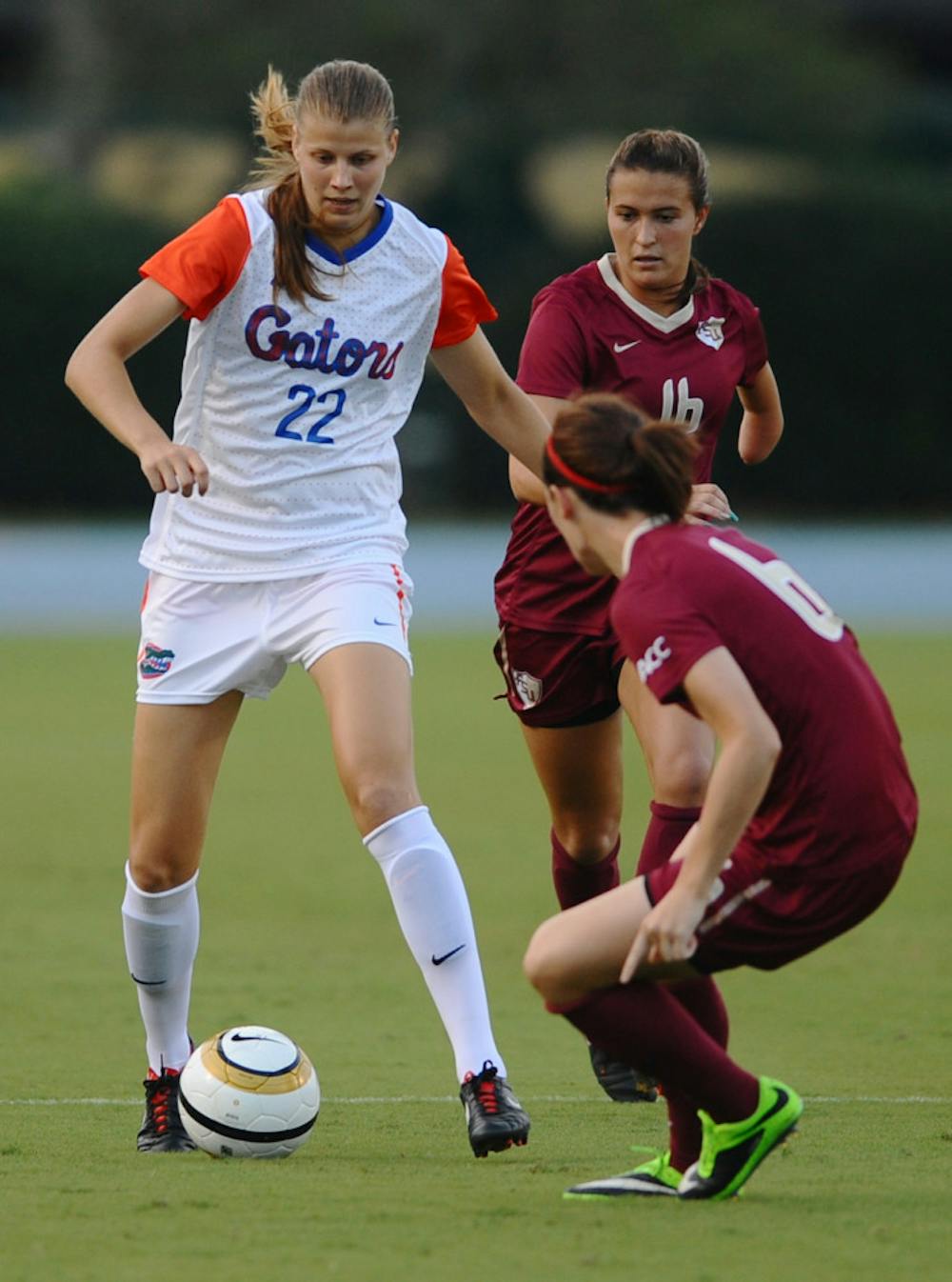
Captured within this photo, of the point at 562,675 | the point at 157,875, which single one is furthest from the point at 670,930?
the point at 562,675

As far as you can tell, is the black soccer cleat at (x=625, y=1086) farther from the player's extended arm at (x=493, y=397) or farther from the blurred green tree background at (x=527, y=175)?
the blurred green tree background at (x=527, y=175)

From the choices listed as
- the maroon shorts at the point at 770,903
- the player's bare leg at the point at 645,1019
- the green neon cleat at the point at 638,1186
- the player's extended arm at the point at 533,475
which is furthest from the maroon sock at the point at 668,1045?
the player's extended arm at the point at 533,475

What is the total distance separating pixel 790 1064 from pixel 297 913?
2724mm

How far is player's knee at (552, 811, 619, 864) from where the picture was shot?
5844 mm

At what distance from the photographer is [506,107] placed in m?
34.7

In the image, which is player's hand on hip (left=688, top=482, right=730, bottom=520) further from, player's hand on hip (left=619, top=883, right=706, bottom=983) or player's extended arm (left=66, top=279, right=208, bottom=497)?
player's hand on hip (left=619, top=883, right=706, bottom=983)

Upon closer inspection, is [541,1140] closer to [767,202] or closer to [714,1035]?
[714,1035]

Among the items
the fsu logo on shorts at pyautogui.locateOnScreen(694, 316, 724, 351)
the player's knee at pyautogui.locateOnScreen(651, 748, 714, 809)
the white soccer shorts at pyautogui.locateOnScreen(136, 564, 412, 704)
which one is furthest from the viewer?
the fsu logo on shorts at pyautogui.locateOnScreen(694, 316, 724, 351)

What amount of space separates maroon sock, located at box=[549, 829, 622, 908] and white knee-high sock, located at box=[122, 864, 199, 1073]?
1253mm

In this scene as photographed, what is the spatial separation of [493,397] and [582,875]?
144 centimetres

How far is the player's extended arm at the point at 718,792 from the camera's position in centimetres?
364

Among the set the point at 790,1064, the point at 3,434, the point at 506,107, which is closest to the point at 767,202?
the point at 506,107

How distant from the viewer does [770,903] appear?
153 inches

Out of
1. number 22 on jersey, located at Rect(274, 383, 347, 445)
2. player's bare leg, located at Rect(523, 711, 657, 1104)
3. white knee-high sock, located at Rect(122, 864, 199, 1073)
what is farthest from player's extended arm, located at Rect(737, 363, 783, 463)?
white knee-high sock, located at Rect(122, 864, 199, 1073)
